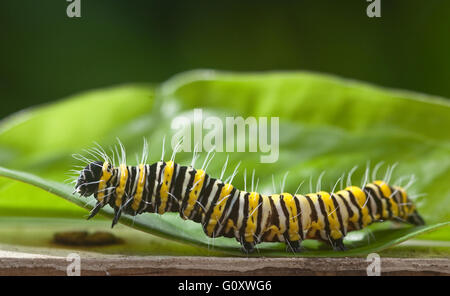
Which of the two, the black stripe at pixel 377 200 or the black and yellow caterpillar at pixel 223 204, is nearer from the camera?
the black and yellow caterpillar at pixel 223 204

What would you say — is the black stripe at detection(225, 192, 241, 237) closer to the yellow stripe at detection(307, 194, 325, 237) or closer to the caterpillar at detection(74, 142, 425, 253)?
the caterpillar at detection(74, 142, 425, 253)

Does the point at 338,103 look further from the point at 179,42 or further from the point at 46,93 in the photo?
the point at 46,93

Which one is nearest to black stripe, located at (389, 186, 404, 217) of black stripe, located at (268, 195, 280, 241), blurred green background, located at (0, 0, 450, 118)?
black stripe, located at (268, 195, 280, 241)

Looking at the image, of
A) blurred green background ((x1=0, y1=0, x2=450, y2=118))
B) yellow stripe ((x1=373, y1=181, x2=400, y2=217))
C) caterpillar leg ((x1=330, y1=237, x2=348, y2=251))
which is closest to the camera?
caterpillar leg ((x1=330, y1=237, x2=348, y2=251))

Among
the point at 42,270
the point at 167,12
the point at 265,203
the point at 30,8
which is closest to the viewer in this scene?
the point at 42,270

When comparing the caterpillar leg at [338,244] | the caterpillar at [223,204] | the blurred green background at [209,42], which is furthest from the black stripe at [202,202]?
the blurred green background at [209,42]

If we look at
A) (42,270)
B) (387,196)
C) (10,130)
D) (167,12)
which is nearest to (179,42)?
(167,12)

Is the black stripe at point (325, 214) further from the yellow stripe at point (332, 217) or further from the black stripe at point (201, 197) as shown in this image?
the black stripe at point (201, 197)
